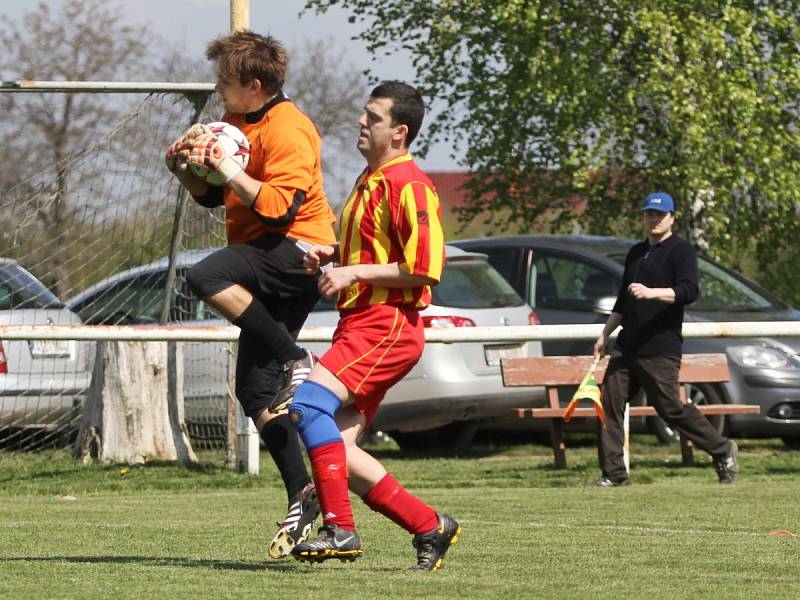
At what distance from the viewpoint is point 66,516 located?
29.3ft

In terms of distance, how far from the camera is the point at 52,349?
13.0 m

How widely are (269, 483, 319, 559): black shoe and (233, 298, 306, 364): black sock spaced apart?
525mm

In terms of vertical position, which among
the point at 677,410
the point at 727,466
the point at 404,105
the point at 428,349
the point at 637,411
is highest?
the point at 404,105

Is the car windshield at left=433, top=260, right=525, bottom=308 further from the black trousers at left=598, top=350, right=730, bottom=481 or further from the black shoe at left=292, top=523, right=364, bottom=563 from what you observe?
the black shoe at left=292, top=523, right=364, bottom=563

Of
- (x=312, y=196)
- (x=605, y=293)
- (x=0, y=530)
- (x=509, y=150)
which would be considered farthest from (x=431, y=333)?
(x=509, y=150)

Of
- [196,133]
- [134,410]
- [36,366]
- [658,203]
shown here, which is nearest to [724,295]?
[658,203]

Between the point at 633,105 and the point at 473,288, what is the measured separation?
33.6 feet

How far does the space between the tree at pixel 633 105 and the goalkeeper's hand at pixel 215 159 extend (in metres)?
16.4

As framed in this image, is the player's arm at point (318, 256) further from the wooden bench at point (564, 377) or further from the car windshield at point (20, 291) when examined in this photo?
the wooden bench at point (564, 377)

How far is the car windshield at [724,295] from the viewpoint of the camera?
1479 centimetres

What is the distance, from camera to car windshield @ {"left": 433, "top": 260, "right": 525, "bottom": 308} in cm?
1370

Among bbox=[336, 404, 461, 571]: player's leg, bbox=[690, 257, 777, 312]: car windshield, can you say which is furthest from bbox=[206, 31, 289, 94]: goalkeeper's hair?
bbox=[690, 257, 777, 312]: car windshield

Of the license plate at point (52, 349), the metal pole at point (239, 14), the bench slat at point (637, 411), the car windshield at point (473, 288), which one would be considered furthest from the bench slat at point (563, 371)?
the license plate at point (52, 349)

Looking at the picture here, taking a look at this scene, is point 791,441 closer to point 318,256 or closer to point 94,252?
point 94,252
